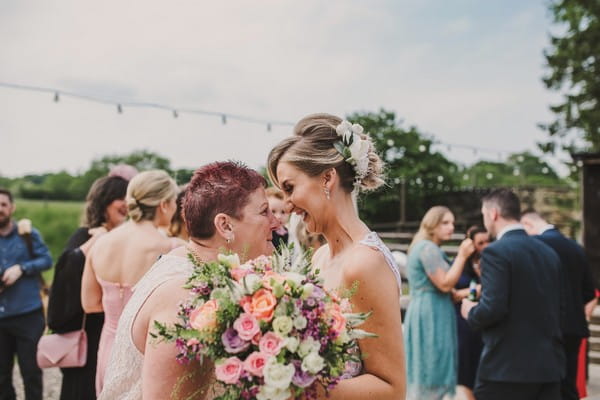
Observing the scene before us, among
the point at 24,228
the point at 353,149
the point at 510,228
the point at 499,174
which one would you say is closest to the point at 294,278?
the point at 353,149

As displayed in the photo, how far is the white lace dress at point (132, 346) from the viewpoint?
1707 mm

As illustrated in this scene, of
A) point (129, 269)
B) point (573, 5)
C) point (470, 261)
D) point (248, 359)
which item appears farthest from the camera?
point (573, 5)

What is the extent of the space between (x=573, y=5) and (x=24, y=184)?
20.4 meters

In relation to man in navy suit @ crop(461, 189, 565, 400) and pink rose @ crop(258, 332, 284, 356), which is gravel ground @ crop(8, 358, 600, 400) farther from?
pink rose @ crop(258, 332, 284, 356)

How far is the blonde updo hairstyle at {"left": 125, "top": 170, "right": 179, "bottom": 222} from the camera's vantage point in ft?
11.1

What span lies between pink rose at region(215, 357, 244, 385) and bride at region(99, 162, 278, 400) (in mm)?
299

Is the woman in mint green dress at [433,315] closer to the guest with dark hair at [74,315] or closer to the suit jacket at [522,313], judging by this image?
the suit jacket at [522,313]

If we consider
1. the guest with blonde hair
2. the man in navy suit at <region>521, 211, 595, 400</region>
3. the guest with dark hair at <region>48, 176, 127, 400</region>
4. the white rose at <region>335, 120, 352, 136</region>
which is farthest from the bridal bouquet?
the man in navy suit at <region>521, 211, 595, 400</region>

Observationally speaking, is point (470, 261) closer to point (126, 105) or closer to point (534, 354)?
point (534, 354)

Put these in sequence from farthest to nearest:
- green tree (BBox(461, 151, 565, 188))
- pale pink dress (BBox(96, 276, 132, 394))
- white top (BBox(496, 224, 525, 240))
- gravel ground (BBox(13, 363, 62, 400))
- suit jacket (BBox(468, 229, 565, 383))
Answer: green tree (BBox(461, 151, 565, 188)) < gravel ground (BBox(13, 363, 62, 400)) < white top (BBox(496, 224, 525, 240)) < suit jacket (BBox(468, 229, 565, 383)) < pale pink dress (BBox(96, 276, 132, 394))

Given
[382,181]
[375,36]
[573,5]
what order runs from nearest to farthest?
[382,181] → [375,36] → [573,5]

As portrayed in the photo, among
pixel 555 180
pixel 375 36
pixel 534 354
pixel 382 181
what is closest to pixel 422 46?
pixel 375 36

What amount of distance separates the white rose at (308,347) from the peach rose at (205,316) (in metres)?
0.23

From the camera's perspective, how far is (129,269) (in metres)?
3.24
